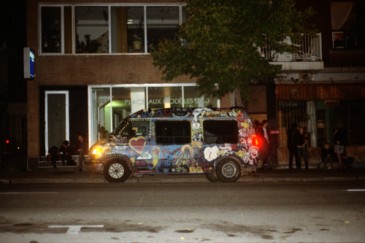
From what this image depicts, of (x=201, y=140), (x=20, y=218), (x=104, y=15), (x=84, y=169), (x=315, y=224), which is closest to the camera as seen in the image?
(x=315, y=224)

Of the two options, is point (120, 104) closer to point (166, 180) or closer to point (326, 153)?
point (166, 180)

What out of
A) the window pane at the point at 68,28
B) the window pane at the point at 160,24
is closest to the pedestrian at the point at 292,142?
the window pane at the point at 160,24

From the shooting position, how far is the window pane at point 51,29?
20656 mm

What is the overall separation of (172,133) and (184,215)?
6069mm

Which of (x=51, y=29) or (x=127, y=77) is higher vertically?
A: (x=51, y=29)

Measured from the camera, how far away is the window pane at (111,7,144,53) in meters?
20.9

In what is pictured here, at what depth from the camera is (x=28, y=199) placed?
1039cm

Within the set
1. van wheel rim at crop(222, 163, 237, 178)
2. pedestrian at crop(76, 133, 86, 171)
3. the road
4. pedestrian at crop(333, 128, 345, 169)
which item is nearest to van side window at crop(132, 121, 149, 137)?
van wheel rim at crop(222, 163, 237, 178)

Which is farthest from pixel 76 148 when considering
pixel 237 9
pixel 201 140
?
pixel 237 9

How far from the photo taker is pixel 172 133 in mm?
14391

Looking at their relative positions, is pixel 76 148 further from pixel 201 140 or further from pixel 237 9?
pixel 237 9

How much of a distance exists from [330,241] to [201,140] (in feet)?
26.2

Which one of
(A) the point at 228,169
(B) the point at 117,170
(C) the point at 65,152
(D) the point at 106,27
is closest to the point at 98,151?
(B) the point at 117,170

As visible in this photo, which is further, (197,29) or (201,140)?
(197,29)
